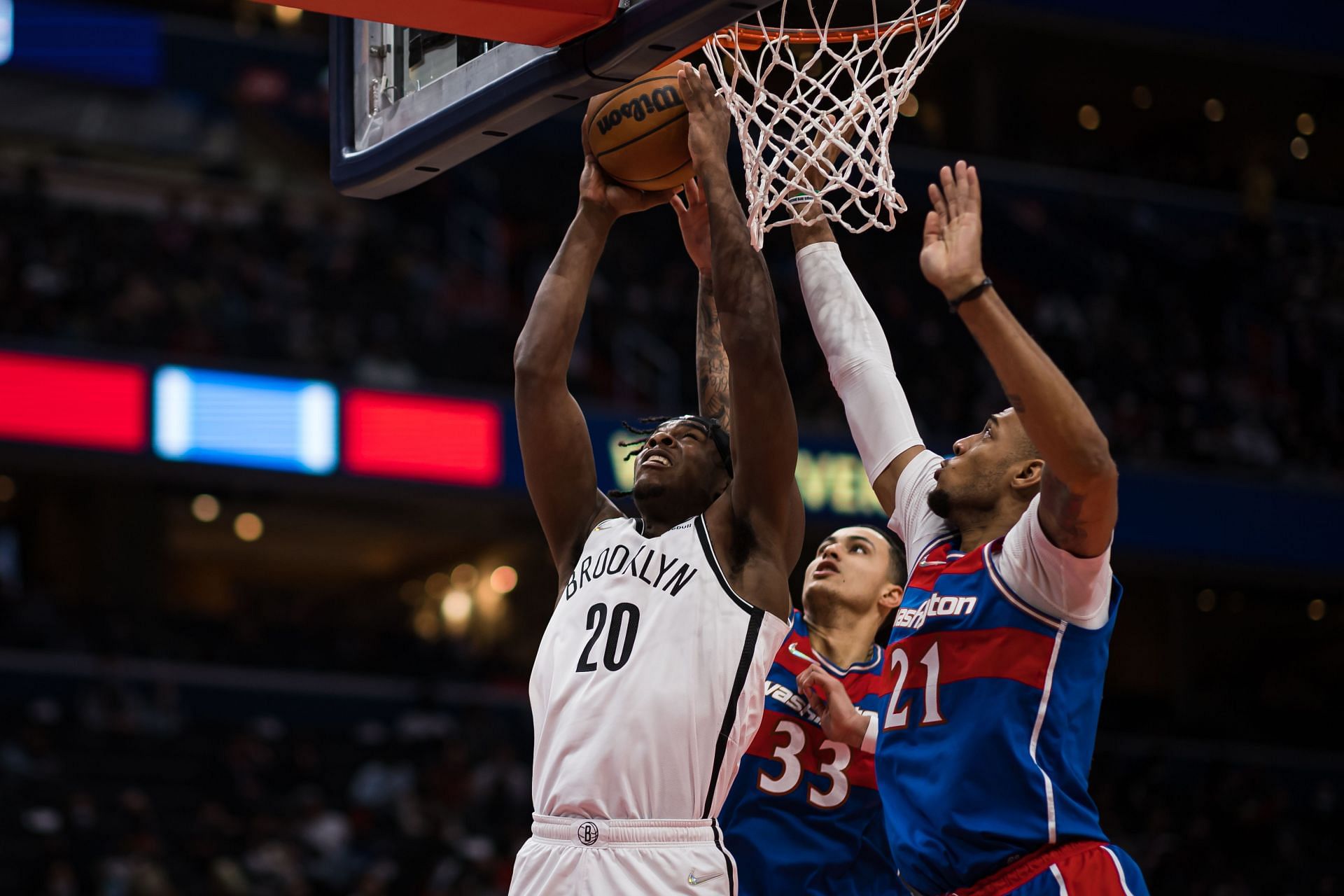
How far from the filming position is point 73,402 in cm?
1364

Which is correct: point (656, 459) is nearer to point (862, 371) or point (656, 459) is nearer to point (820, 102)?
point (862, 371)

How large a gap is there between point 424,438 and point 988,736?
11.2 meters

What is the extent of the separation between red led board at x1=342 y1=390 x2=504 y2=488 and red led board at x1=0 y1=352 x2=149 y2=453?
1.64m

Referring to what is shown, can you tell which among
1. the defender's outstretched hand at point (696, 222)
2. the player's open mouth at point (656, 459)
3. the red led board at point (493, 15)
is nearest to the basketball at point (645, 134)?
the defender's outstretched hand at point (696, 222)

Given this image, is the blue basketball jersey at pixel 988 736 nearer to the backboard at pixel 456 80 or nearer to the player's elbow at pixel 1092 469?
the player's elbow at pixel 1092 469

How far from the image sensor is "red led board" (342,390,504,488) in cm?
1423

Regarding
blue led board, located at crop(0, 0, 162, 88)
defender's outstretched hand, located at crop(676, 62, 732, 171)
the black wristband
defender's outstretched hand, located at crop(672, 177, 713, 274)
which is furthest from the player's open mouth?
blue led board, located at crop(0, 0, 162, 88)

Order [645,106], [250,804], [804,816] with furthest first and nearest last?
1. [250,804]
2. [804,816]
3. [645,106]

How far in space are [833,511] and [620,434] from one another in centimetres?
201

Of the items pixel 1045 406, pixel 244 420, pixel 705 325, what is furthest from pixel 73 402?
pixel 1045 406

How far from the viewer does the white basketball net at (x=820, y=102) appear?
454cm

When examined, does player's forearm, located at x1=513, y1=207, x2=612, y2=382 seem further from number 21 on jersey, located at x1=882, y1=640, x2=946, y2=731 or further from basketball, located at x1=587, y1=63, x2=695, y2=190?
number 21 on jersey, located at x1=882, y1=640, x2=946, y2=731

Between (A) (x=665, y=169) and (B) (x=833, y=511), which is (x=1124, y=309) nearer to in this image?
(B) (x=833, y=511)

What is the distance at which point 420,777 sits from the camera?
1371 cm
